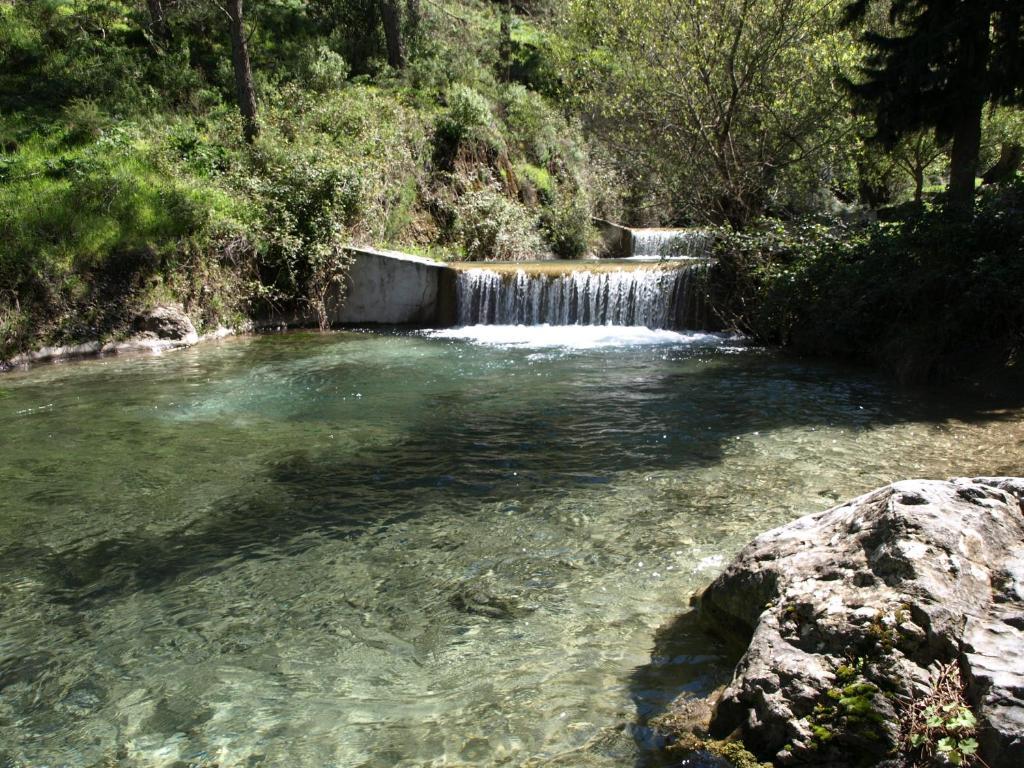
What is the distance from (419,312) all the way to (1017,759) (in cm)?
1522

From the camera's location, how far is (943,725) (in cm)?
232

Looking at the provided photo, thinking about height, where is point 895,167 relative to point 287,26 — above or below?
below

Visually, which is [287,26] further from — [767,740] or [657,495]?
[767,740]

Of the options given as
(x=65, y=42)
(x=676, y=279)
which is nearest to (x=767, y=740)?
(x=676, y=279)

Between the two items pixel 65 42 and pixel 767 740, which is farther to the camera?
pixel 65 42

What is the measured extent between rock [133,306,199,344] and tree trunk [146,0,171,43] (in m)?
12.0

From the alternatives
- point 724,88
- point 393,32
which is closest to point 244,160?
point 393,32

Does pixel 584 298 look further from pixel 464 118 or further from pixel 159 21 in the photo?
pixel 159 21

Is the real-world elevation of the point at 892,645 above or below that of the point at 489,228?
below

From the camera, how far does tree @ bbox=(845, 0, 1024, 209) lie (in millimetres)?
11633

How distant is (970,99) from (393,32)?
62.2 ft

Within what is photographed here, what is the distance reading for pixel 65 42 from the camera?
22016 mm

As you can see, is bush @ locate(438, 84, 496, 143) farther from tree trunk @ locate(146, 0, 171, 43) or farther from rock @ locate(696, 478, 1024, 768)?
rock @ locate(696, 478, 1024, 768)

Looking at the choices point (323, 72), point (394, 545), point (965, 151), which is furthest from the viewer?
point (323, 72)
